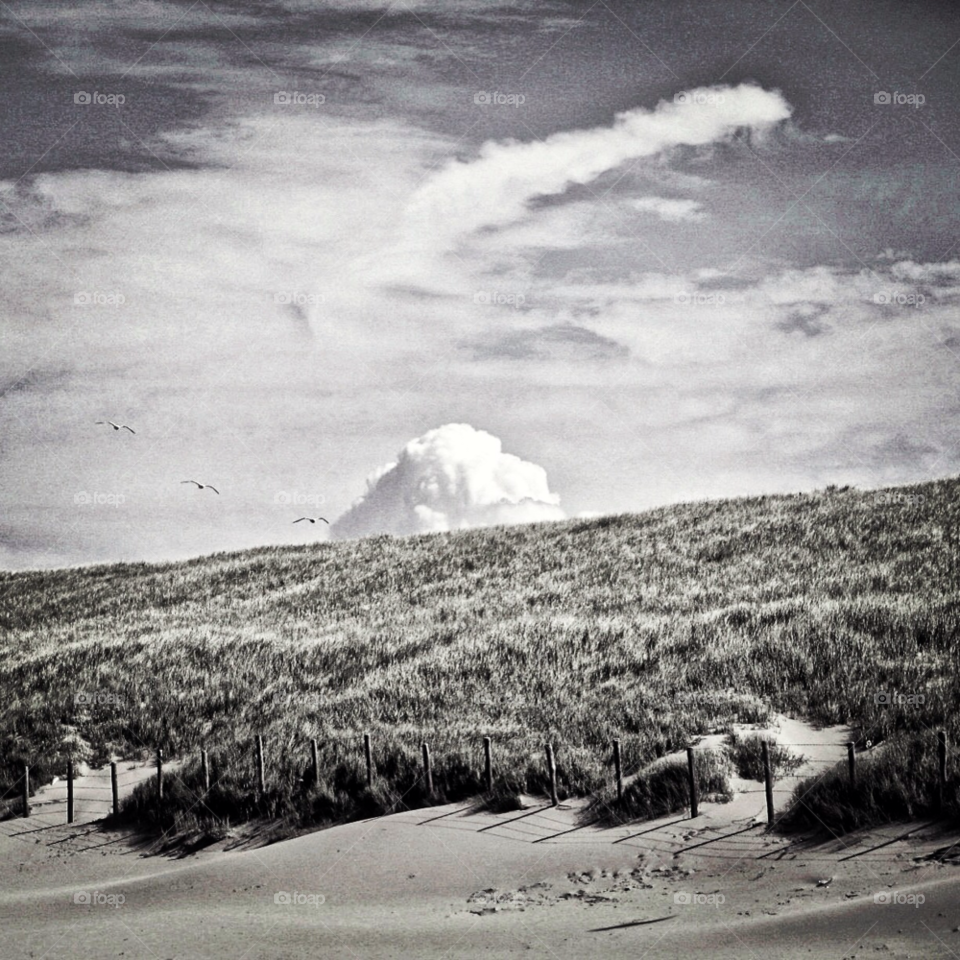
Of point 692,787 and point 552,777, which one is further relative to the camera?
point 552,777

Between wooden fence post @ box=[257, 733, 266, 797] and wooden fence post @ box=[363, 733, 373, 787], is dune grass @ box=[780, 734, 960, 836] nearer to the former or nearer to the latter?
wooden fence post @ box=[363, 733, 373, 787]

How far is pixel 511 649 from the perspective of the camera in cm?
2383

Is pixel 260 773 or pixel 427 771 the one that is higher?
pixel 260 773

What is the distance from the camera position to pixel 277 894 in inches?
473

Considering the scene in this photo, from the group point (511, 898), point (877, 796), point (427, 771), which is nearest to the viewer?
point (511, 898)

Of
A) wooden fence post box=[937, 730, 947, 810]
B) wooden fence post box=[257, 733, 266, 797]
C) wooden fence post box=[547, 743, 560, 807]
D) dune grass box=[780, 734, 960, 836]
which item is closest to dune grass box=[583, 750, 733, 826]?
wooden fence post box=[547, 743, 560, 807]

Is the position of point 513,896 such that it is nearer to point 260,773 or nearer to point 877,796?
point 877,796

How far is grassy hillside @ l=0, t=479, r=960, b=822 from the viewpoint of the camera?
16.8 m

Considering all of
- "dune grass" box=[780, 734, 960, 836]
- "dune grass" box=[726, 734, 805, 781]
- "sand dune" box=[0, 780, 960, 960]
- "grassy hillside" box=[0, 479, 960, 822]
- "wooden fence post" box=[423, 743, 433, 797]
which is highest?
"grassy hillside" box=[0, 479, 960, 822]

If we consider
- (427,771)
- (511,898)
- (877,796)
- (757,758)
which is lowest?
(511,898)

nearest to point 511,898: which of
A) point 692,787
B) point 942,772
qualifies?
point 692,787

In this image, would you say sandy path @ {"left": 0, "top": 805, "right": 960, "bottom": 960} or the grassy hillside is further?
the grassy hillside

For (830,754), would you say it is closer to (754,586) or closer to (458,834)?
(458,834)

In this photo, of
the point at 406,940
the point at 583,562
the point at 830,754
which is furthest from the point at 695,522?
the point at 406,940
